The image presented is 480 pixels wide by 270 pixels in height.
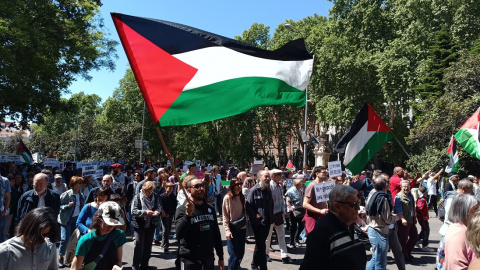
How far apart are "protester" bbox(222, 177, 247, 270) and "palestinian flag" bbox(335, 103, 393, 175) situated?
2692 mm

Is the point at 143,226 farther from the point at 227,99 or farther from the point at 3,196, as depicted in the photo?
the point at 227,99

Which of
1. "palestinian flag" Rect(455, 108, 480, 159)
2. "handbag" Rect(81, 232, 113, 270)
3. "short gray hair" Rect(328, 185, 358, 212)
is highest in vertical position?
"palestinian flag" Rect(455, 108, 480, 159)

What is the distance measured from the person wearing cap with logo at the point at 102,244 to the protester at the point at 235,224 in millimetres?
2548

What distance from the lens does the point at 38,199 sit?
23.5 feet

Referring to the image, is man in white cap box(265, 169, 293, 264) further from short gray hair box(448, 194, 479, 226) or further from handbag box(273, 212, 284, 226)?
short gray hair box(448, 194, 479, 226)

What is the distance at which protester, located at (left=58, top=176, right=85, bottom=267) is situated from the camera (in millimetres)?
7703

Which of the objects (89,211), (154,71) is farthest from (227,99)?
(89,211)

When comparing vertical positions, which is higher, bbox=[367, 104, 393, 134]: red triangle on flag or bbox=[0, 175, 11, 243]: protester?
bbox=[367, 104, 393, 134]: red triangle on flag

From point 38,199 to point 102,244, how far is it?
3793mm

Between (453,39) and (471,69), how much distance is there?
9.11 m

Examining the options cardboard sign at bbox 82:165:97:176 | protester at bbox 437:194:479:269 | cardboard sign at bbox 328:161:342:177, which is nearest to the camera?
protester at bbox 437:194:479:269

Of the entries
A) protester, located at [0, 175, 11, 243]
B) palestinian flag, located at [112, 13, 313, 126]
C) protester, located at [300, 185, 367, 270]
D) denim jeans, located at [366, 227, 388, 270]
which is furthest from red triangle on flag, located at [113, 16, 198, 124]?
protester, located at [0, 175, 11, 243]

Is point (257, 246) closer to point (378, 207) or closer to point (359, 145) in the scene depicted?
point (378, 207)

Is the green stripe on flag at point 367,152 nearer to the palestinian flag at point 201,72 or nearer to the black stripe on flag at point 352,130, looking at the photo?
the black stripe on flag at point 352,130
